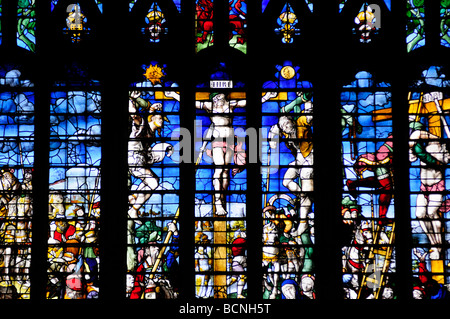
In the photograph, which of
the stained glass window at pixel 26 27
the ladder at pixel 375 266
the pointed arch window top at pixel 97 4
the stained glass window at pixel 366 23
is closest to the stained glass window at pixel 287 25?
the stained glass window at pixel 366 23

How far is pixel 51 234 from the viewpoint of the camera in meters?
10.2

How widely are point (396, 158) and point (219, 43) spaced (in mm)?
2780

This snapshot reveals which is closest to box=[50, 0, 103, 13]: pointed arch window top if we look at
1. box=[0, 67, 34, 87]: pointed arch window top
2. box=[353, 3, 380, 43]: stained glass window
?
box=[0, 67, 34, 87]: pointed arch window top

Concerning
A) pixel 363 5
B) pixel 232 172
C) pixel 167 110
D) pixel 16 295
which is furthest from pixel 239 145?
pixel 16 295

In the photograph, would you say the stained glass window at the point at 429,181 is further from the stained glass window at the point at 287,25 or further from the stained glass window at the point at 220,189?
the stained glass window at the point at 220,189

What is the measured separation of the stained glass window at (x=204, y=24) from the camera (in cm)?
1073

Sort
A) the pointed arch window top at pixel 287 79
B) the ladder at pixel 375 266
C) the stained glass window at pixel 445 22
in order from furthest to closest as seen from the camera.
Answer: the stained glass window at pixel 445 22 → the pointed arch window top at pixel 287 79 → the ladder at pixel 375 266

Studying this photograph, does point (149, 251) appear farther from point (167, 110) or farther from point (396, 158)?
point (396, 158)

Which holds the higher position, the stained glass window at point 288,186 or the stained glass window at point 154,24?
the stained glass window at point 154,24

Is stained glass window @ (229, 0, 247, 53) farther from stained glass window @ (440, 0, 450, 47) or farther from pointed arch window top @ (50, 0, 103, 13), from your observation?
stained glass window @ (440, 0, 450, 47)

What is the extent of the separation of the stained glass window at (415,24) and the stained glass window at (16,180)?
200 inches

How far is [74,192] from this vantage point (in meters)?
10.3

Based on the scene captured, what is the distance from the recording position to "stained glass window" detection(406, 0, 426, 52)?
1070 centimetres

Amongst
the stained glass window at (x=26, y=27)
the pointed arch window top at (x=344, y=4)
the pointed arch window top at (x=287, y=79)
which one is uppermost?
the pointed arch window top at (x=344, y=4)
